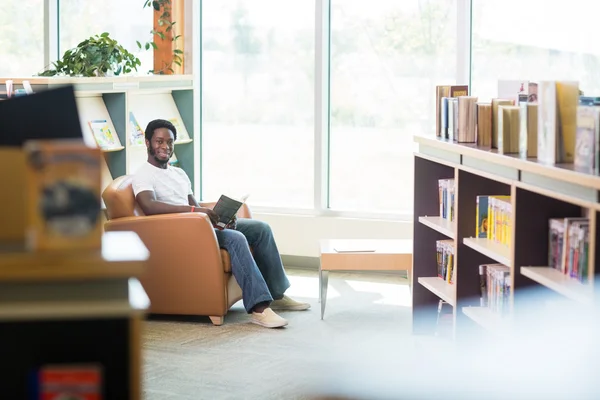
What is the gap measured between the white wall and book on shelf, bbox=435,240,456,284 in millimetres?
1965

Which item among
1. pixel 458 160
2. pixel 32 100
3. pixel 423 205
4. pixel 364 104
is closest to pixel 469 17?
pixel 364 104

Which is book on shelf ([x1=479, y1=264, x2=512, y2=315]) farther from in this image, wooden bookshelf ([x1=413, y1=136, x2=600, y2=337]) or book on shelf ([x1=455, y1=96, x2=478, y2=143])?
book on shelf ([x1=455, y1=96, x2=478, y2=143])

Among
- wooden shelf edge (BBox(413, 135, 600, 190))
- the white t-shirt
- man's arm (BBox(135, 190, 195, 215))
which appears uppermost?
wooden shelf edge (BBox(413, 135, 600, 190))

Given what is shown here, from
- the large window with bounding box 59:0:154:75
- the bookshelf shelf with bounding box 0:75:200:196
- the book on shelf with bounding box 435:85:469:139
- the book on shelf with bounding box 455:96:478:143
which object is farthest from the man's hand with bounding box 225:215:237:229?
the large window with bounding box 59:0:154:75

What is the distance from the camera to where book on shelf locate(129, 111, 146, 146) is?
7452 millimetres

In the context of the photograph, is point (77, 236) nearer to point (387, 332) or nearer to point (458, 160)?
point (458, 160)

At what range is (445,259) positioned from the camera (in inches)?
219

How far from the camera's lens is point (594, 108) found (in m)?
3.56

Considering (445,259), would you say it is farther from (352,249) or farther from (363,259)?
(352,249)

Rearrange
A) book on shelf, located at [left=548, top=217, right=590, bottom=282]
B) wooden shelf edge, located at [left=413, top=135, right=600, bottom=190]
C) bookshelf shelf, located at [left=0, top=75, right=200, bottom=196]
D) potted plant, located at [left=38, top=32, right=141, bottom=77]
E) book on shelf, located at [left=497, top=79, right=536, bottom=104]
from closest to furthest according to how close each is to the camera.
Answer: wooden shelf edge, located at [left=413, top=135, right=600, bottom=190], book on shelf, located at [left=548, top=217, right=590, bottom=282], book on shelf, located at [left=497, top=79, right=536, bottom=104], bookshelf shelf, located at [left=0, top=75, right=200, bottom=196], potted plant, located at [left=38, top=32, right=141, bottom=77]

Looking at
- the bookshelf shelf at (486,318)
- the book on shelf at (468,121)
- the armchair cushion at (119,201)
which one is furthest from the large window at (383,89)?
the bookshelf shelf at (486,318)

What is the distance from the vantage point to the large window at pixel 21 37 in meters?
9.20

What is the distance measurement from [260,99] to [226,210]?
96.8 inches

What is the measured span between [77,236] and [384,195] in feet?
19.3
